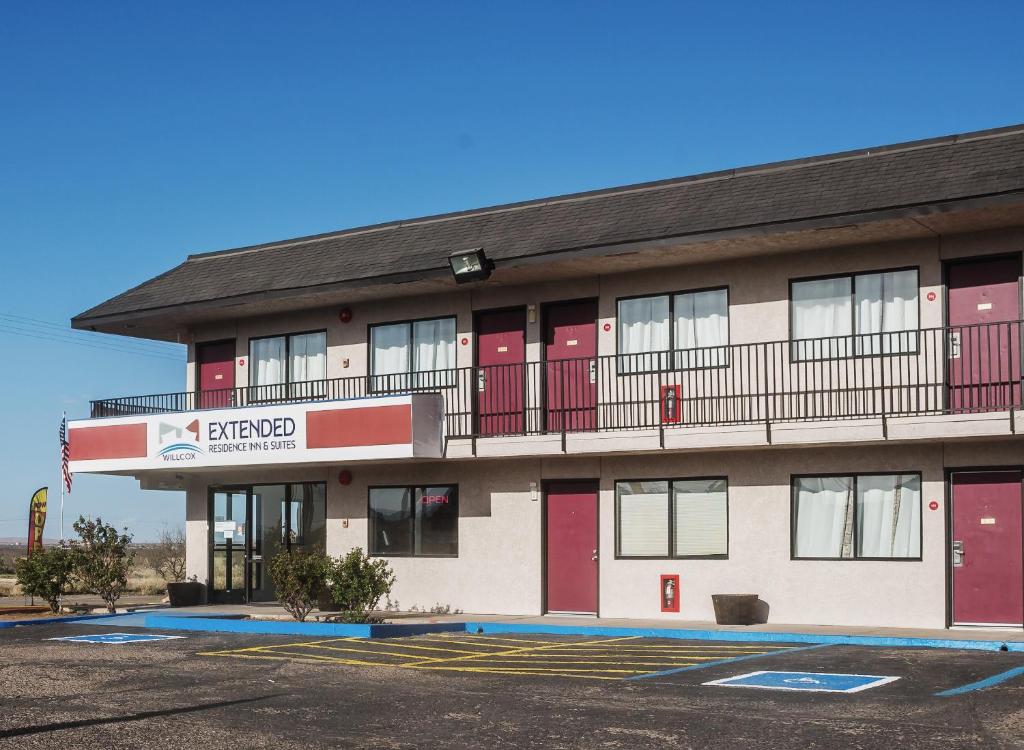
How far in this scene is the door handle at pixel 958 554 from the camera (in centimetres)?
1941

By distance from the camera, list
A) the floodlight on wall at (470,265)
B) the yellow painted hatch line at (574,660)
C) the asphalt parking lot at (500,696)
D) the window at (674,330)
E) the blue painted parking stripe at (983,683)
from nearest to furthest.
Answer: the asphalt parking lot at (500,696)
the blue painted parking stripe at (983,683)
the yellow painted hatch line at (574,660)
the window at (674,330)
the floodlight on wall at (470,265)

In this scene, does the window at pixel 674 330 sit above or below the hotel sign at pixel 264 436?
above

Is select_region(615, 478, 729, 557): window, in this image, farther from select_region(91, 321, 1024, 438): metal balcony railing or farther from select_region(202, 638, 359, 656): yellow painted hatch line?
select_region(202, 638, 359, 656): yellow painted hatch line

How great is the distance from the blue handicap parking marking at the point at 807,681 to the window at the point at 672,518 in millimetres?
7234

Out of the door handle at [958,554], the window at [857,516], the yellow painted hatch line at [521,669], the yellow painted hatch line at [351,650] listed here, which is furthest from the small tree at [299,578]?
the door handle at [958,554]

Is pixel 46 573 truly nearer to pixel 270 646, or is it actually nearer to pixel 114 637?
pixel 114 637

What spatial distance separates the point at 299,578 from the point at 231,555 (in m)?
7.16

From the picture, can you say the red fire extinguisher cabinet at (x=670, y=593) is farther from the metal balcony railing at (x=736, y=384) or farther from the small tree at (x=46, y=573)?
the small tree at (x=46, y=573)

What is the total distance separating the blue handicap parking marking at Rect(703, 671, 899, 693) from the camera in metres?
12.9

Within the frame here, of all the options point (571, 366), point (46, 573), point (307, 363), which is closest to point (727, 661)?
point (571, 366)

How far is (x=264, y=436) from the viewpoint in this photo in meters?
24.5

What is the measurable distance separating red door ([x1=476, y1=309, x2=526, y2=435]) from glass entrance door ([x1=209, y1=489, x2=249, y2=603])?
692cm

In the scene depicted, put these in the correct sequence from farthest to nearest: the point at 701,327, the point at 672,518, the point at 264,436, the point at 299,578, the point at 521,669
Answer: the point at 264,436
the point at 672,518
the point at 701,327
the point at 299,578
the point at 521,669

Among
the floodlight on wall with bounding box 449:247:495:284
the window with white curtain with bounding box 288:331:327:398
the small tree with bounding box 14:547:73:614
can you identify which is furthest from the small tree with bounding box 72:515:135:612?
the floodlight on wall with bounding box 449:247:495:284
